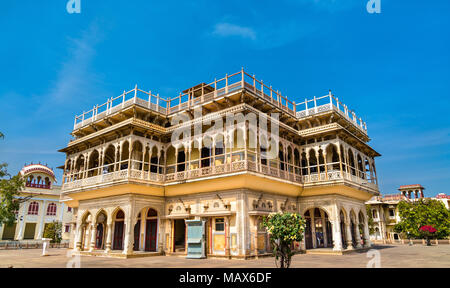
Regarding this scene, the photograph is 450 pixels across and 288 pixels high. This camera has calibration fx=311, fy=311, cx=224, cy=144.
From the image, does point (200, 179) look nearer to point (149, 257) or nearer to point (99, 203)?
point (149, 257)

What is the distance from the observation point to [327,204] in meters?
21.9

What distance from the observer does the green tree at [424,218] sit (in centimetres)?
4222

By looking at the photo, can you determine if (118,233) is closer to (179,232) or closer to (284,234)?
(179,232)

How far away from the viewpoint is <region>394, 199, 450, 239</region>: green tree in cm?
4222

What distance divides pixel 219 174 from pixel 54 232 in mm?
34080

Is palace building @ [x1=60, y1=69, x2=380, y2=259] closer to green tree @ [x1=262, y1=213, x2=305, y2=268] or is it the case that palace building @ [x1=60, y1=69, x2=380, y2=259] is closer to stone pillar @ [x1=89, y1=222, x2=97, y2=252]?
stone pillar @ [x1=89, y1=222, x2=97, y2=252]

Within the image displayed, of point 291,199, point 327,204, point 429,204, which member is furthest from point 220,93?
point 429,204

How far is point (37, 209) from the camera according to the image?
159ft

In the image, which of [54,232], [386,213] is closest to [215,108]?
[54,232]

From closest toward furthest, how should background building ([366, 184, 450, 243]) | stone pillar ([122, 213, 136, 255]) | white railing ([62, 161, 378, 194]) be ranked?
white railing ([62, 161, 378, 194]) < stone pillar ([122, 213, 136, 255]) < background building ([366, 184, 450, 243])

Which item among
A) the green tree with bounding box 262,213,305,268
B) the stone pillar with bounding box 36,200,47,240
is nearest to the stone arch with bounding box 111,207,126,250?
the green tree with bounding box 262,213,305,268

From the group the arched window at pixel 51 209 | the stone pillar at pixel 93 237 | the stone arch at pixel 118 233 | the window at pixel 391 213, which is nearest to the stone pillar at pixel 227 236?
the stone arch at pixel 118 233

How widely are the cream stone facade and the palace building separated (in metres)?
27.0
